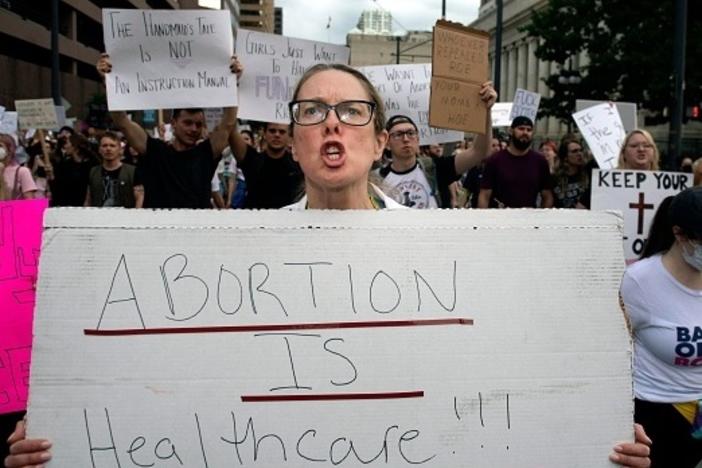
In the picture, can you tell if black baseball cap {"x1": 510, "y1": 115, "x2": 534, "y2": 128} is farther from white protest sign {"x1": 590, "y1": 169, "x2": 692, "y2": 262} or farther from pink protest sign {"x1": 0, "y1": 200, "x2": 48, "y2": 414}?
pink protest sign {"x1": 0, "y1": 200, "x2": 48, "y2": 414}

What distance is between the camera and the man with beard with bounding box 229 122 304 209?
5.49 metres

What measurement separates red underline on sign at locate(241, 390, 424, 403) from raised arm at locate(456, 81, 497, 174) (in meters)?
3.31

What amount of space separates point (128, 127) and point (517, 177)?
3.42 m

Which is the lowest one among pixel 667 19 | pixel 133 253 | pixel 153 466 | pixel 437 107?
pixel 153 466

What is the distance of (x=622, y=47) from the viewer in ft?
111

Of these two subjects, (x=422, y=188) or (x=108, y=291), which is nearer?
(x=108, y=291)

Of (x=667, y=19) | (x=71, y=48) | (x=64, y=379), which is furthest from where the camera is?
(x=71, y=48)

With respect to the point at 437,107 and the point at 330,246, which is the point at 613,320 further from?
the point at 437,107

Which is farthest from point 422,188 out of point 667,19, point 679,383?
point 667,19

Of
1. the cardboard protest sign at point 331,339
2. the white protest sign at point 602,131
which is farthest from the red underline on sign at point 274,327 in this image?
the white protest sign at point 602,131

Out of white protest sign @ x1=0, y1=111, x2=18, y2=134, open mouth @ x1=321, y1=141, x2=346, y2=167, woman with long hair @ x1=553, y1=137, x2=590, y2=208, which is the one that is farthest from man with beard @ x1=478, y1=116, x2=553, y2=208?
white protest sign @ x1=0, y1=111, x2=18, y2=134

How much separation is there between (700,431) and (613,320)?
54.7 inches

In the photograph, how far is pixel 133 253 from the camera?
1804 millimetres

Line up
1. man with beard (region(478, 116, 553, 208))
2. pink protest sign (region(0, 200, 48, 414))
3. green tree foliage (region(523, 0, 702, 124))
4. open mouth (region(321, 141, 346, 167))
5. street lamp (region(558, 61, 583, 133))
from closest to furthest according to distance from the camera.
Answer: open mouth (region(321, 141, 346, 167)), pink protest sign (region(0, 200, 48, 414)), man with beard (region(478, 116, 553, 208)), green tree foliage (region(523, 0, 702, 124)), street lamp (region(558, 61, 583, 133))
